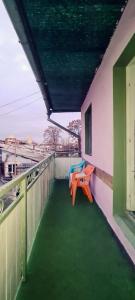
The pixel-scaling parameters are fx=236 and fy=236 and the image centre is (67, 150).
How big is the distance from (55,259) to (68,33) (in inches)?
104

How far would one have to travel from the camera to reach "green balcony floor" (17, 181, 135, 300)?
1910mm

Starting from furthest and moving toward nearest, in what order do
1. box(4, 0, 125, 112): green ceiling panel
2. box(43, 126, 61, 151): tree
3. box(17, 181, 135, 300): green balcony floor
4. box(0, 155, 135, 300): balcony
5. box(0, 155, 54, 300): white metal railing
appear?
box(43, 126, 61, 151): tree → box(4, 0, 125, 112): green ceiling panel → box(17, 181, 135, 300): green balcony floor → box(0, 155, 135, 300): balcony → box(0, 155, 54, 300): white metal railing

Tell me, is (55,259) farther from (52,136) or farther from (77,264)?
(52,136)

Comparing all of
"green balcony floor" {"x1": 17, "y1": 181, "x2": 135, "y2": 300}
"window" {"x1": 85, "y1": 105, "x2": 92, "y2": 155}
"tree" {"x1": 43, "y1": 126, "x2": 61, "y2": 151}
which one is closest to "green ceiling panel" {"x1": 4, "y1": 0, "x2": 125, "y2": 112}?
"window" {"x1": 85, "y1": 105, "x2": 92, "y2": 155}

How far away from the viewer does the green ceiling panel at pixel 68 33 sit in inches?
91.7

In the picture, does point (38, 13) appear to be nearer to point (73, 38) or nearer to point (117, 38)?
point (73, 38)

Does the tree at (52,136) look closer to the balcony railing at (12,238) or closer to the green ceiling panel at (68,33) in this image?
the green ceiling panel at (68,33)

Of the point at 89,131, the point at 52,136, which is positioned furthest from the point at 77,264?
the point at 52,136

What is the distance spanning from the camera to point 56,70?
4.35m

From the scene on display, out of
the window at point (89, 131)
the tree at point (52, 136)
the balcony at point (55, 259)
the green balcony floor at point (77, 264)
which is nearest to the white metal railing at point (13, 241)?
the balcony at point (55, 259)

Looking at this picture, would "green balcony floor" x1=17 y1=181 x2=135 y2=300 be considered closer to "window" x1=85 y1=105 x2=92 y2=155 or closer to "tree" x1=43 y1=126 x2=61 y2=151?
"window" x1=85 y1=105 x2=92 y2=155

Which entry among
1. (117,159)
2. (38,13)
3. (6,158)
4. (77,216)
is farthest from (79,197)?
(6,158)

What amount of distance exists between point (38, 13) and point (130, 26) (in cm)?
96

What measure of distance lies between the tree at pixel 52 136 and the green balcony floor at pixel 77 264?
669cm
